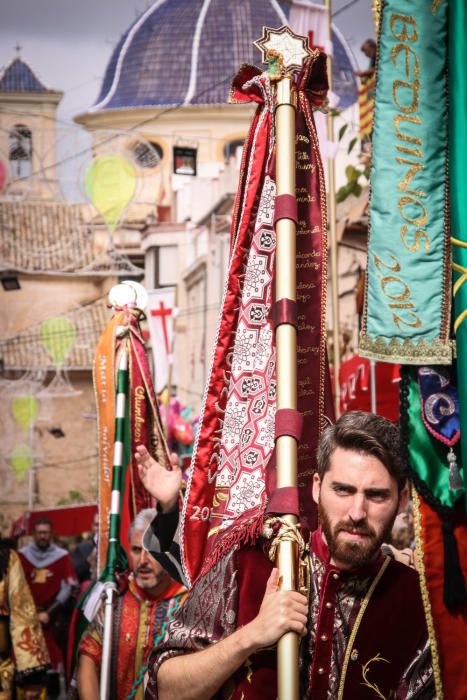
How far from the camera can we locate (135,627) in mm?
6344

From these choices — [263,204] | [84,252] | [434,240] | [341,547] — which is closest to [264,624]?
[341,547]

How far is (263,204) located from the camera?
445 cm

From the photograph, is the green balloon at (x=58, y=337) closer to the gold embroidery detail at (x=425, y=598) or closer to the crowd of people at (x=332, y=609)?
the crowd of people at (x=332, y=609)

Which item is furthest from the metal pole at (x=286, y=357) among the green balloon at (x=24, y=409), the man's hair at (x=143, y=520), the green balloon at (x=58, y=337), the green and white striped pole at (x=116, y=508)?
the green balloon at (x=58, y=337)

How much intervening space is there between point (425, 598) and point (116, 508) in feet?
11.5

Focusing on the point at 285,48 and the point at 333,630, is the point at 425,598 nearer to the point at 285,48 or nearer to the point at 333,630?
the point at 333,630

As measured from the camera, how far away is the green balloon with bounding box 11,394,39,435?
3212 centimetres

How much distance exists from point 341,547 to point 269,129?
161 centimetres

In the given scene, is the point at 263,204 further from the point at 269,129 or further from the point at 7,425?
the point at 7,425

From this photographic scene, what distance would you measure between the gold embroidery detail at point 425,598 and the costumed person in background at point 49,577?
8628mm

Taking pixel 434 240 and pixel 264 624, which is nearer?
pixel 264 624

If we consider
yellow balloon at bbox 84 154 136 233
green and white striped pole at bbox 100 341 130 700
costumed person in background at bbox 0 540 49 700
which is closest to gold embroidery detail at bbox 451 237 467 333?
green and white striped pole at bbox 100 341 130 700

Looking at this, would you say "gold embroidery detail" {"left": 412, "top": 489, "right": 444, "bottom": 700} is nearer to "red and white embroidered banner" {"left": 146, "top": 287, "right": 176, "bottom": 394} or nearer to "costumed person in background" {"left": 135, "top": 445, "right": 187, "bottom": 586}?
"costumed person in background" {"left": 135, "top": 445, "right": 187, "bottom": 586}

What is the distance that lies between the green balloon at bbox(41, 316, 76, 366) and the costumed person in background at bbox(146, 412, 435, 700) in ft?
104
